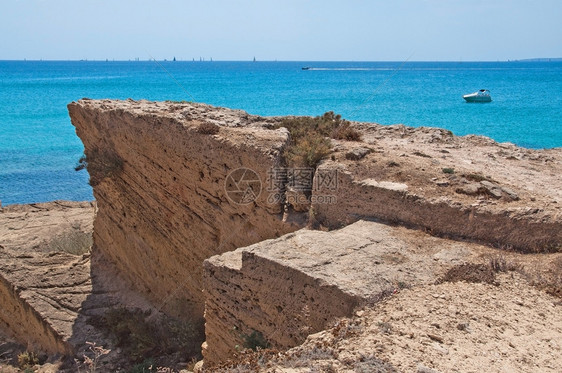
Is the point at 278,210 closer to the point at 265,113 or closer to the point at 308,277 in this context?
the point at 308,277

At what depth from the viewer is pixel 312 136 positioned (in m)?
8.66

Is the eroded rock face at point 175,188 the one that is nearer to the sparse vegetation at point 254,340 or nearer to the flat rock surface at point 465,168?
the flat rock surface at point 465,168

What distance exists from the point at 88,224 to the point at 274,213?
10.7 meters

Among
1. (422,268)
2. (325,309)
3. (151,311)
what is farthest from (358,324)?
(151,311)

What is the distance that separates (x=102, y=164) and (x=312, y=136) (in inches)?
194

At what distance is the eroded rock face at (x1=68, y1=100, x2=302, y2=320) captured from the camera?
25.8 ft

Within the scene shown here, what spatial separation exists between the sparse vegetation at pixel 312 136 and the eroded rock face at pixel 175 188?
30 cm

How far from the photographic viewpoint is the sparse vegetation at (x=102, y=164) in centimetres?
1078

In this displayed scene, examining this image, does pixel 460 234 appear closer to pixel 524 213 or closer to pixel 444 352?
pixel 524 213

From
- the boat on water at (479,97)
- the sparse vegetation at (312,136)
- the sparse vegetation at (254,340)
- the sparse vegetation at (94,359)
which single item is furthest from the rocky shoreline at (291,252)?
the boat on water at (479,97)

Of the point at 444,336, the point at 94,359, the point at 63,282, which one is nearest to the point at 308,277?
the point at 444,336

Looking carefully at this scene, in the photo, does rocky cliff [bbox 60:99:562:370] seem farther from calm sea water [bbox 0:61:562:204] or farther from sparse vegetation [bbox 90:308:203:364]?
calm sea water [bbox 0:61:562:204]

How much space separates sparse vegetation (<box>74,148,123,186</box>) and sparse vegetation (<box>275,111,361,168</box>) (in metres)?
3.67

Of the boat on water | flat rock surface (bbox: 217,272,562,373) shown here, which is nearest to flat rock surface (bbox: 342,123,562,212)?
flat rock surface (bbox: 217,272,562,373)
